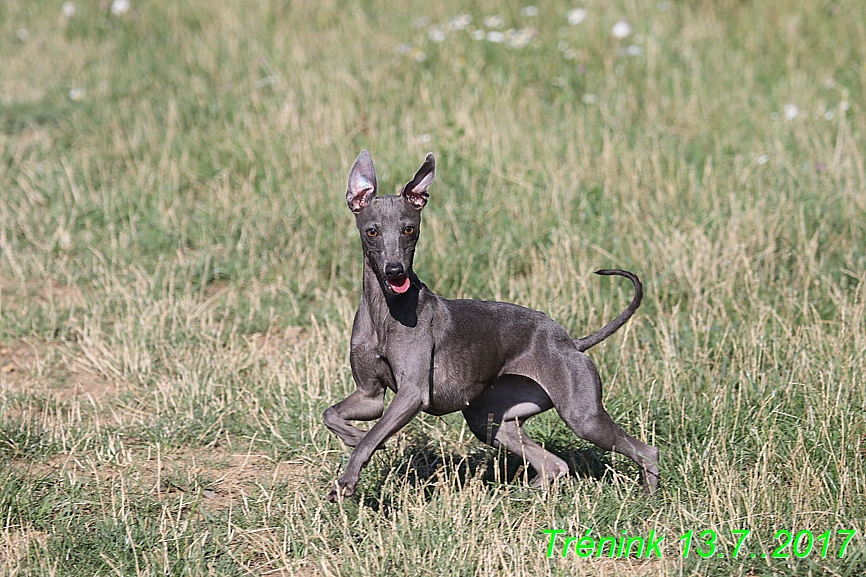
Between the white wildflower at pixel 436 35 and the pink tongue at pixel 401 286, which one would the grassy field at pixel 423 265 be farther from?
the pink tongue at pixel 401 286

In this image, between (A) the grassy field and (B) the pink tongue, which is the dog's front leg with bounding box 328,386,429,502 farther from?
(B) the pink tongue

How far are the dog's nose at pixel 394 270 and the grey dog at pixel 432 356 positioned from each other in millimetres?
16

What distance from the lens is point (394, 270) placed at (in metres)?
3.99

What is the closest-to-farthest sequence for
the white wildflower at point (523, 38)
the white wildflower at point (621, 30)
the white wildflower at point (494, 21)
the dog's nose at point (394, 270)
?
the dog's nose at point (394, 270), the white wildflower at point (523, 38), the white wildflower at point (621, 30), the white wildflower at point (494, 21)

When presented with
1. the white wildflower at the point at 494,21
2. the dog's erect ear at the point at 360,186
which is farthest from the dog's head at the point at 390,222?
the white wildflower at the point at 494,21

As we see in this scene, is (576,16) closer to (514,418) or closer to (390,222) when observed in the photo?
(514,418)

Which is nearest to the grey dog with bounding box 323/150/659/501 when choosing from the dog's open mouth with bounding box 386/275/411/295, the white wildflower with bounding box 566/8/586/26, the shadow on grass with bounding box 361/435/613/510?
the dog's open mouth with bounding box 386/275/411/295

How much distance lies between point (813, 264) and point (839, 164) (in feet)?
5.25

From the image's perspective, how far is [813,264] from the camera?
22.4 ft

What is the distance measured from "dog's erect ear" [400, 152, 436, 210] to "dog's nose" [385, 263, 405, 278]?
Answer: 369mm

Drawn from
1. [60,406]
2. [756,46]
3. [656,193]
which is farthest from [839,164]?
[60,406]

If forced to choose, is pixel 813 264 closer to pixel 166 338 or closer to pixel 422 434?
pixel 422 434

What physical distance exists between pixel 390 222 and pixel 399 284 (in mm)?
243

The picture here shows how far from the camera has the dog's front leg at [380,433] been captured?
414cm
